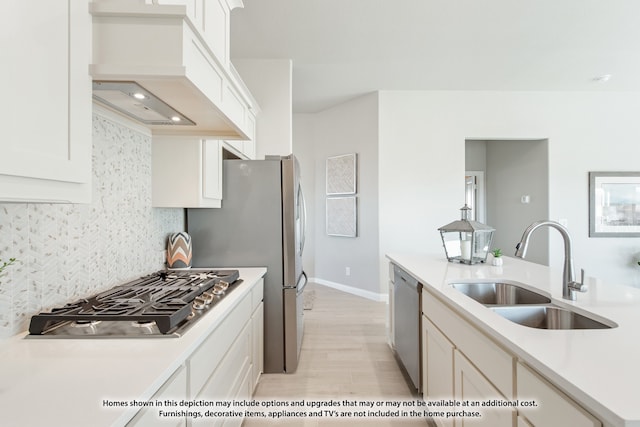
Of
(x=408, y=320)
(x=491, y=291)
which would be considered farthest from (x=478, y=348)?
(x=408, y=320)

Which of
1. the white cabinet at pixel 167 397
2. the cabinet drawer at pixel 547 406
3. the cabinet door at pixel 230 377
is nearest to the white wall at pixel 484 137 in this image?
the cabinet door at pixel 230 377

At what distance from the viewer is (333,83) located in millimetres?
4137

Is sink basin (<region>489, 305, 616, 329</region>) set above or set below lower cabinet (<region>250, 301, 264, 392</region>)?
above

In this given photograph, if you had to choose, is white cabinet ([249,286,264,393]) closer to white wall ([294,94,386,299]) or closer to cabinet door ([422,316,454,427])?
cabinet door ([422,316,454,427])

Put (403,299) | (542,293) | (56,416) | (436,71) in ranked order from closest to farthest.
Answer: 1. (56,416)
2. (542,293)
3. (403,299)
4. (436,71)

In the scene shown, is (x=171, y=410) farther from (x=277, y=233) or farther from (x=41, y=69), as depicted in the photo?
(x=277, y=233)

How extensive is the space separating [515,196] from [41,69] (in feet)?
18.7

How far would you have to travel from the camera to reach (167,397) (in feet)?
2.96

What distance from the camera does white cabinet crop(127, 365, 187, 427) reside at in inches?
31.0

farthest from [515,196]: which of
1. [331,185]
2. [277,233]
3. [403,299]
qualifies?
[277,233]

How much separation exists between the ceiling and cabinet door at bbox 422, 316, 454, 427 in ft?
8.07

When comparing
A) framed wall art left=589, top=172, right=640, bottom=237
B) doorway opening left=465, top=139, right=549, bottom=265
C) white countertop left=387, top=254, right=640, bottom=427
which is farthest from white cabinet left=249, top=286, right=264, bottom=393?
framed wall art left=589, top=172, right=640, bottom=237

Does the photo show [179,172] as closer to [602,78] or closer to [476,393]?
[476,393]

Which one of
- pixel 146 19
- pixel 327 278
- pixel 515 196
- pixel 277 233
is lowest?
pixel 327 278
